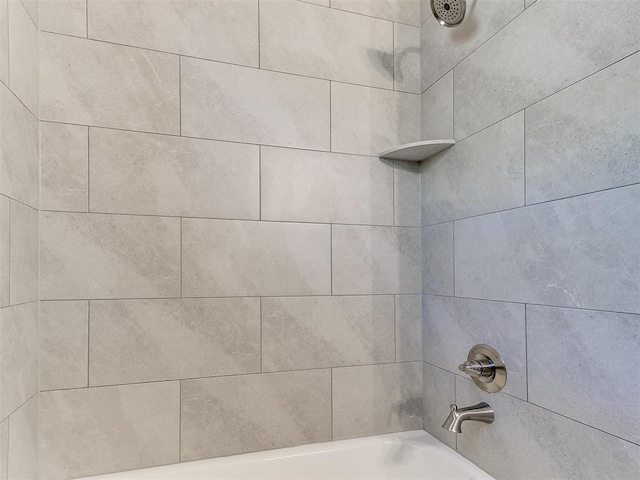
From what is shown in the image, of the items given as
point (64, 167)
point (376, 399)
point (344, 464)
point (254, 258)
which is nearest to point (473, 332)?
point (376, 399)

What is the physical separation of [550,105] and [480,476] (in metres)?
1.16

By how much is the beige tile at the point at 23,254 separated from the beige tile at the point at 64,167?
0.08 metres

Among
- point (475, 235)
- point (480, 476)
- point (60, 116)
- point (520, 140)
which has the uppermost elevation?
point (60, 116)

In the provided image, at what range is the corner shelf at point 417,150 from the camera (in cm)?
149

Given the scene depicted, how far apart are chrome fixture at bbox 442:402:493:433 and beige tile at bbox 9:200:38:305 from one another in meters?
1.30

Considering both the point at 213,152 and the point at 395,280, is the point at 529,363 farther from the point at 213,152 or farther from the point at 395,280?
the point at 213,152

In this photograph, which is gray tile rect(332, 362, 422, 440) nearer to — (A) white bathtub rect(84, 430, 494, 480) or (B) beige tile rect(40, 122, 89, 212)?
(A) white bathtub rect(84, 430, 494, 480)

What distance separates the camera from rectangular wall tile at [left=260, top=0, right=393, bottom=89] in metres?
1.54

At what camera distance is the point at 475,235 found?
1.38m

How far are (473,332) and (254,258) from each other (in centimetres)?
81

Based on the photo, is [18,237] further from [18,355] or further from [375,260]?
[375,260]

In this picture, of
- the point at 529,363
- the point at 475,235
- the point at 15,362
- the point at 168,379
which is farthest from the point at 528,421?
the point at 15,362

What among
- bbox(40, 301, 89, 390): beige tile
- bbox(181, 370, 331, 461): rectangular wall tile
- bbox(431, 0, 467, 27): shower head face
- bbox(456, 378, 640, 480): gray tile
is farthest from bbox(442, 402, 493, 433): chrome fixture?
bbox(431, 0, 467, 27): shower head face

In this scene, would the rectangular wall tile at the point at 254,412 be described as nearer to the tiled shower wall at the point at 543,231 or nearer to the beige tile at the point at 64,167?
the tiled shower wall at the point at 543,231
